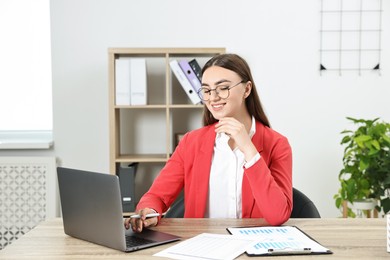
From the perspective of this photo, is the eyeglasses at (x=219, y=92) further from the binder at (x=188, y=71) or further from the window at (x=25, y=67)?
the window at (x=25, y=67)

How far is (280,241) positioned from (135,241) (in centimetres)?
41

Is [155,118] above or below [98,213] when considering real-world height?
above

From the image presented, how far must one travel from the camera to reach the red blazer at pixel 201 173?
185 cm

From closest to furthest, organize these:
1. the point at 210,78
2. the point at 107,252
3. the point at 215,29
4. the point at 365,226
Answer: the point at 107,252, the point at 365,226, the point at 210,78, the point at 215,29

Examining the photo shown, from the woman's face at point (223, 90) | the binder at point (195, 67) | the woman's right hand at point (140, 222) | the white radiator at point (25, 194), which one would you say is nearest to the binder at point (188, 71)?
the binder at point (195, 67)

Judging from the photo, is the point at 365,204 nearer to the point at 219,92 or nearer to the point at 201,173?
the point at 201,173

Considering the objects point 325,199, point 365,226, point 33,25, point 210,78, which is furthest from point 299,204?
point 33,25

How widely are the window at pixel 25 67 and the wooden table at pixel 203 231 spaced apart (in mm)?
1962

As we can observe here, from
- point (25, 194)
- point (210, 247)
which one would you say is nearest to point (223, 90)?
point (210, 247)

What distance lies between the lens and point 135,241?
1.42 meters

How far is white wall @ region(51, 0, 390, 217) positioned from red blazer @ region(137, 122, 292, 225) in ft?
4.80

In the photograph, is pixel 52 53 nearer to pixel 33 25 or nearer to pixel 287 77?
pixel 33 25

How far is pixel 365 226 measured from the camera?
1622 mm

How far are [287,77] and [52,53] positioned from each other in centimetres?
159
